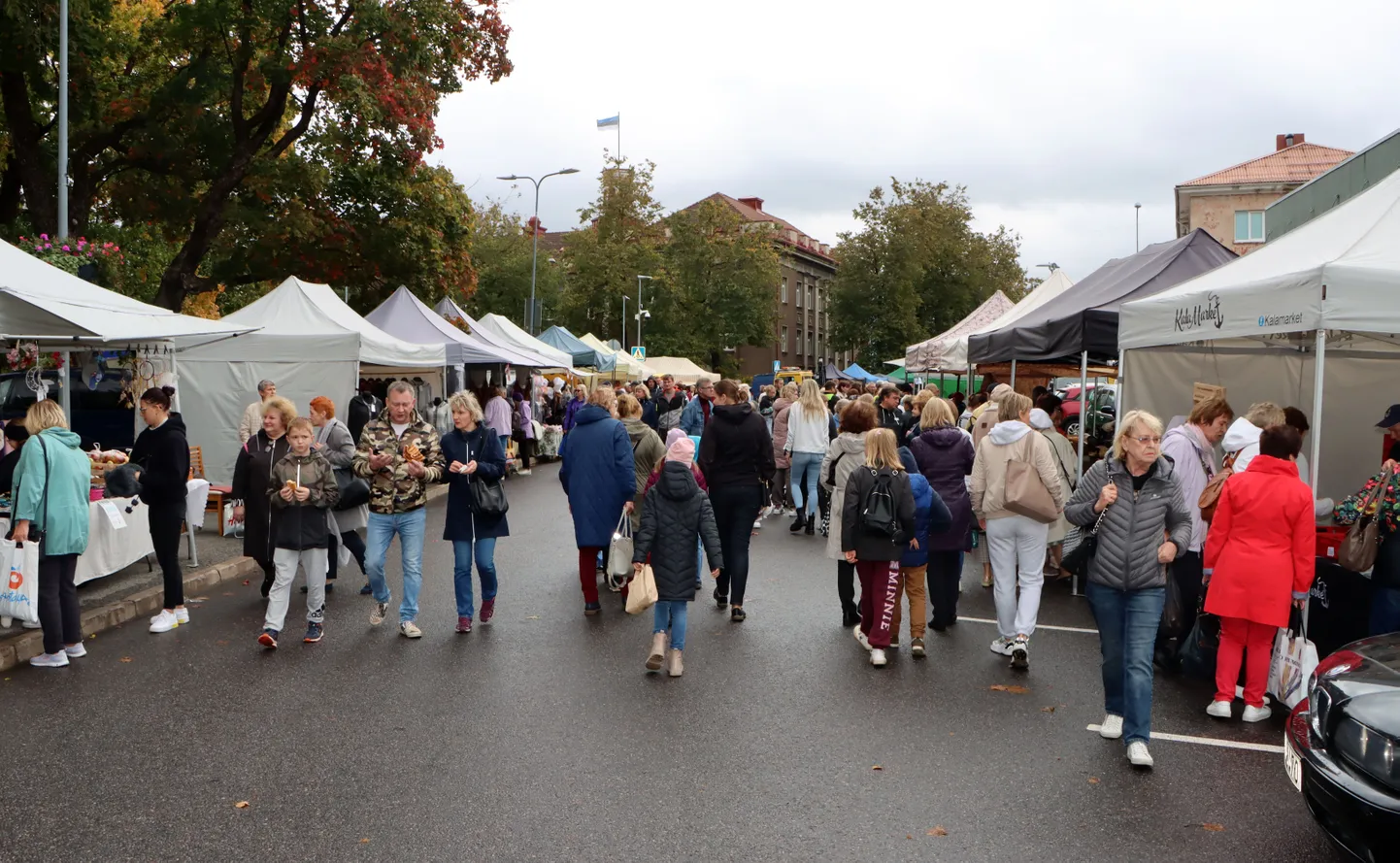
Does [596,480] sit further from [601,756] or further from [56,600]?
[56,600]

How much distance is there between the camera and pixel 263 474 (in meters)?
8.24

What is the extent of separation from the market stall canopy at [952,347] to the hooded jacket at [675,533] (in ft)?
38.0

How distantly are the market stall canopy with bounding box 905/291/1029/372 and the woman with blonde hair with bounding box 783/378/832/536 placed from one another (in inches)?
207

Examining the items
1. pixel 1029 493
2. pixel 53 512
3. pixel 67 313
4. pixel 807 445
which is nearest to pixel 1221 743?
pixel 1029 493

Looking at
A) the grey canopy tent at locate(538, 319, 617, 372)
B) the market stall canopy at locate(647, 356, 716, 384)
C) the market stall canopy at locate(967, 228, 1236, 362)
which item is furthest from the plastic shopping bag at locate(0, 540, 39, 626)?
the market stall canopy at locate(647, 356, 716, 384)

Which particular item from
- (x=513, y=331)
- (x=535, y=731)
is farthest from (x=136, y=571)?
(x=513, y=331)

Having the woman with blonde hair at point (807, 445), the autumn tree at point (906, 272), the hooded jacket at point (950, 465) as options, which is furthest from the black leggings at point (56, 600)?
the autumn tree at point (906, 272)

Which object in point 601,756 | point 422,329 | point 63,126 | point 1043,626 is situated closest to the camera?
point 601,756

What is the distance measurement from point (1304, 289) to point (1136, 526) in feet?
7.71

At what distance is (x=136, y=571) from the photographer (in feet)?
32.8

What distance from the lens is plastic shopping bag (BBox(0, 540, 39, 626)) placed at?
276 inches

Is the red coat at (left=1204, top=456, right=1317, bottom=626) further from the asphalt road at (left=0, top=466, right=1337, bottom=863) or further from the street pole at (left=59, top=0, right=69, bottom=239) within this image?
the street pole at (left=59, top=0, right=69, bottom=239)

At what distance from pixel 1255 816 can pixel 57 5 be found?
20.5 metres

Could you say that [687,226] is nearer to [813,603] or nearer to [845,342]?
[845,342]
